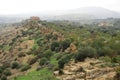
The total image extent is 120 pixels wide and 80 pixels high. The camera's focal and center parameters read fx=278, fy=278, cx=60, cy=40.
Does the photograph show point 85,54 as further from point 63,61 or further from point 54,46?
point 54,46

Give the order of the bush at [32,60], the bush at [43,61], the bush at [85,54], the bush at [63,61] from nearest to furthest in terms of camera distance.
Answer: the bush at [85,54], the bush at [63,61], the bush at [43,61], the bush at [32,60]

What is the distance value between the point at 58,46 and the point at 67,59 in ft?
38.1

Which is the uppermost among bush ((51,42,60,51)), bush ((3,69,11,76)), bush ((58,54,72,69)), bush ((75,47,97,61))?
bush ((75,47,97,61))

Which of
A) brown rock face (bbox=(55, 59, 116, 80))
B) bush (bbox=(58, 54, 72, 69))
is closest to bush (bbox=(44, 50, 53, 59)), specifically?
bush (bbox=(58, 54, 72, 69))

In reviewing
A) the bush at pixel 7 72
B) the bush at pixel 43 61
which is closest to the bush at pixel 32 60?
the bush at pixel 7 72

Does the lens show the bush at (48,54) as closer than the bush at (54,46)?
Yes

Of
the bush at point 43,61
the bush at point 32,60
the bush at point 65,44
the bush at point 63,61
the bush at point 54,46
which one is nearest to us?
the bush at point 63,61

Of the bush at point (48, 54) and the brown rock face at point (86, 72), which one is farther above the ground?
the brown rock face at point (86, 72)

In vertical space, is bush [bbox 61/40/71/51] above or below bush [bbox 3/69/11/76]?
above

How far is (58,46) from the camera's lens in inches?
1786

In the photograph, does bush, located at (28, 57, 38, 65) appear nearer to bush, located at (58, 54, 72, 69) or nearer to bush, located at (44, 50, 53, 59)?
bush, located at (44, 50, 53, 59)

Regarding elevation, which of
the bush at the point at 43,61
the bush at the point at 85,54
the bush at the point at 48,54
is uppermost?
the bush at the point at 85,54

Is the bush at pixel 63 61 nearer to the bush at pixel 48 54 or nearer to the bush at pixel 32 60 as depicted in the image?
the bush at pixel 48 54

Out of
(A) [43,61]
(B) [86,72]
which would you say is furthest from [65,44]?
(B) [86,72]
